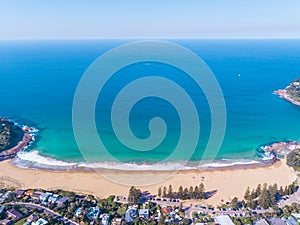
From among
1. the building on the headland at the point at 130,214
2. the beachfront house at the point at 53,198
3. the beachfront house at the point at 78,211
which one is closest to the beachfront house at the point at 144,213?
the building on the headland at the point at 130,214

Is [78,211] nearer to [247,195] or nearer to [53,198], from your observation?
[53,198]

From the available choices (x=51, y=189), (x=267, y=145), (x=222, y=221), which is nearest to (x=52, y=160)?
(x=51, y=189)


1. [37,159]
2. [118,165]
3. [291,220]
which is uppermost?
[37,159]

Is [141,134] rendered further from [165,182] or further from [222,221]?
[222,221]

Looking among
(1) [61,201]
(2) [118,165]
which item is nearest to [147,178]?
(2) [118,165]

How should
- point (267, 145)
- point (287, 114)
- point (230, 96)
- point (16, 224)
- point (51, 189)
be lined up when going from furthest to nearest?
point (230, 96), point (287, 114), point (267, 145), point (51, 189), point (16, 224)
